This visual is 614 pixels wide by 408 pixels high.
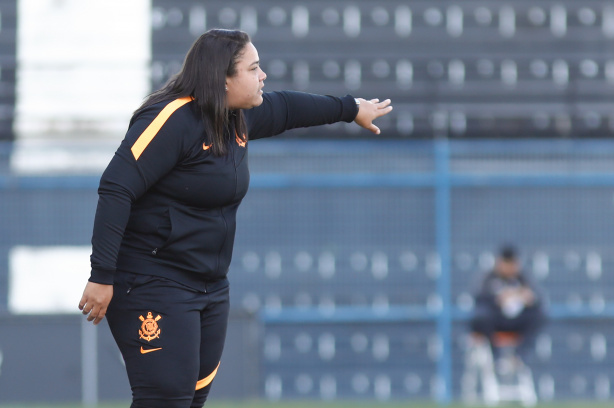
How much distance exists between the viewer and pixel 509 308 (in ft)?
28.3

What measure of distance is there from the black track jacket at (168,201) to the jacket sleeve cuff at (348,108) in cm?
51

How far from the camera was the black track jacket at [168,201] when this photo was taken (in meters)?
3.17

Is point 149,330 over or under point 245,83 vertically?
under

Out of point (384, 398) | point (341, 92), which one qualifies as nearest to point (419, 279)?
point (384, 398)

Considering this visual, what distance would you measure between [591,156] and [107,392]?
474cm

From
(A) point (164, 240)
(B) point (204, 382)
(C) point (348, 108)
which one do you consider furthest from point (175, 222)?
(C) point (348, 108)

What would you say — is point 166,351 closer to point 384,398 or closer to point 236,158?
point 236,158

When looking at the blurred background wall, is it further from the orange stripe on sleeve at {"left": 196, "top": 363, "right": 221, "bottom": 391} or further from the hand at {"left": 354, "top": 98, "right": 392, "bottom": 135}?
the orange stripe on sleeve at {"left": 196, "top": 363, "right": 221, "bottom": 391}

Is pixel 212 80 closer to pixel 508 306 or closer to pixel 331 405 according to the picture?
pixel 331 405

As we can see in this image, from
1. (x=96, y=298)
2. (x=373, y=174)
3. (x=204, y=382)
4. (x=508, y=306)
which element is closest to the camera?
(x=96, y=298)

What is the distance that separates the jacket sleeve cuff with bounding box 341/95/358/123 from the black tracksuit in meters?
0.54

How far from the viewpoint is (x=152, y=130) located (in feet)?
10.6

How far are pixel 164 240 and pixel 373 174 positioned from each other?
644 cm

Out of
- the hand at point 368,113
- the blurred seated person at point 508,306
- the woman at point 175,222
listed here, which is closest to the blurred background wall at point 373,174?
the blurred seated person at point 508,306
